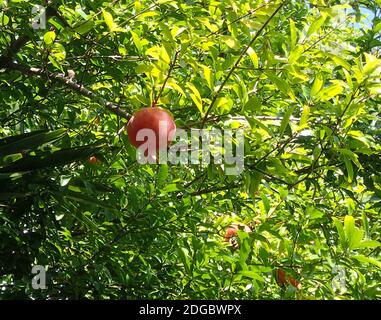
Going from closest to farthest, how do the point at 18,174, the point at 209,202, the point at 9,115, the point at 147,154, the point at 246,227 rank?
the point at 147,154 < the point at 18,174 < the point at 246,227 < the point at 209,202 < the point at 9,115

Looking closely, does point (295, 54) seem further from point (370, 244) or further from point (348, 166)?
point (370, 244)

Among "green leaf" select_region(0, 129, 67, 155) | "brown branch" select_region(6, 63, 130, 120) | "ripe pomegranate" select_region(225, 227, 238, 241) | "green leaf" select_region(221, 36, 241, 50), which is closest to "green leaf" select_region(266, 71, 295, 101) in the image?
"green leaf" select_region(221, 36, 241, 50)

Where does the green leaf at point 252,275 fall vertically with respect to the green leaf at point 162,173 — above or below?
below

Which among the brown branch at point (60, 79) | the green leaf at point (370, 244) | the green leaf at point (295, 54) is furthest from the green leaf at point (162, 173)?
the green leaf at point (370, 244)

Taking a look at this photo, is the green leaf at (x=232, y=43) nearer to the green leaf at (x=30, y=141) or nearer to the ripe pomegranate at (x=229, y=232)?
the green leaf at (x=30, y=141)

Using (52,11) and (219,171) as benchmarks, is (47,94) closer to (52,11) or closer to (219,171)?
(52,11)

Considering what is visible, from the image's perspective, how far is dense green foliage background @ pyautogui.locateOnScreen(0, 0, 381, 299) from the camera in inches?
73.2

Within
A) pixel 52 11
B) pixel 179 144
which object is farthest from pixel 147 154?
pixel 52 11

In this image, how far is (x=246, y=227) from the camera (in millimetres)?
2369

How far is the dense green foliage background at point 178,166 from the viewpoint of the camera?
1860 mm

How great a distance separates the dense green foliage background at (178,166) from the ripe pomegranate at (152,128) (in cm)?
11

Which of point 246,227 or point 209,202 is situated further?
point 209,202

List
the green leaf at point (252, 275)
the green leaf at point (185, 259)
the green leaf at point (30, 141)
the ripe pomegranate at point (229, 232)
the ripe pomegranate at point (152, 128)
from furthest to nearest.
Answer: the ripe pomegranate at point (229, 232) → the green leaf at point (30, 141) → the green leaf at point (185, 259) → the green leaf at point (252, 275) → the ripe pomegranate at point (152, 128)

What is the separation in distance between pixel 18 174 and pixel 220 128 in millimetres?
678
